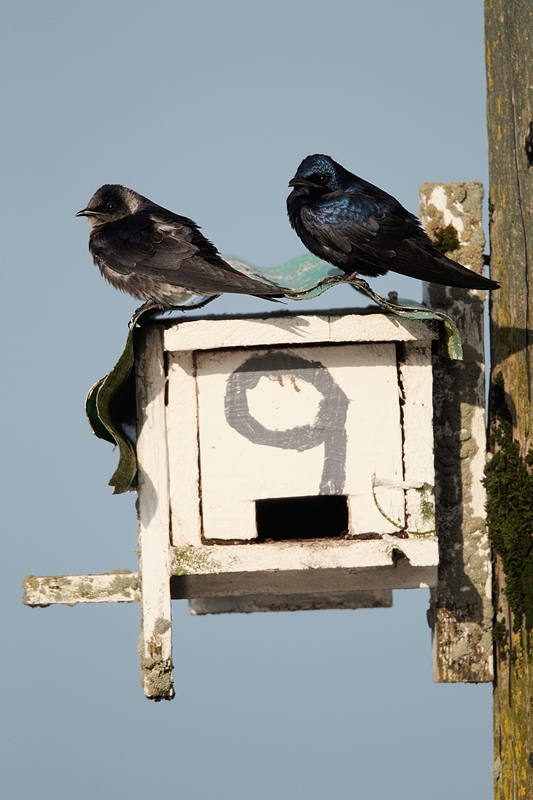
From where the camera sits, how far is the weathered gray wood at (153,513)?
320cm

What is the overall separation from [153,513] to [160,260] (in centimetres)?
90

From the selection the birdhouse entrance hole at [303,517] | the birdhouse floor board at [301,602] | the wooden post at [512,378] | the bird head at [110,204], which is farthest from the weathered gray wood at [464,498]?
the bird head at [110,204]

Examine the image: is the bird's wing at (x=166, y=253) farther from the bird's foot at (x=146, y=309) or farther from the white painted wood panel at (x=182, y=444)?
the white painted wood panel at (x=182, y=444)

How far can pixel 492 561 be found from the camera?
11.4 feet

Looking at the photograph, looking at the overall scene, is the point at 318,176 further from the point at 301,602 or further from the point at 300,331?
the point at 301,602

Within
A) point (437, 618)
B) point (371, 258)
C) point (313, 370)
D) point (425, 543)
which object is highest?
point (371, 258)

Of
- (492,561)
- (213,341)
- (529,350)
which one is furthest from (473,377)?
(213,341)

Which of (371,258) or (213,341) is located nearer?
(213,341)

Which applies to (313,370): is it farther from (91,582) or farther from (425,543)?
(91,582)

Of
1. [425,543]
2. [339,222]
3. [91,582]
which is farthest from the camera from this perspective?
[339,222]

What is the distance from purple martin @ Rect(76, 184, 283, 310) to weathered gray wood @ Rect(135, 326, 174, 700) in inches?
8.4

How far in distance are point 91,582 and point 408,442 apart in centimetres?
107

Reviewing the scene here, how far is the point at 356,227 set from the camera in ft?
11.7

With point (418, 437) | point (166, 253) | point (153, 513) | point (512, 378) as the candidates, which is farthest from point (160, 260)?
point (512, 378)
